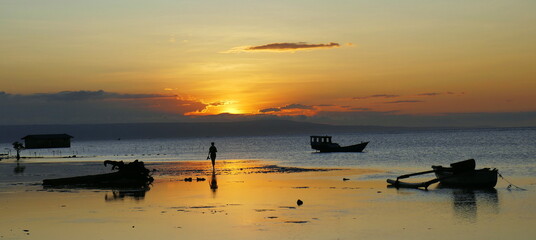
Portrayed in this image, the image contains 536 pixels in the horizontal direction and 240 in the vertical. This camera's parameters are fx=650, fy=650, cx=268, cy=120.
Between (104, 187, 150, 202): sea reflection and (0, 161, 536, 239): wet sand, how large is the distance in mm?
51

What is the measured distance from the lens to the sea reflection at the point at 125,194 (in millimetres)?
25984

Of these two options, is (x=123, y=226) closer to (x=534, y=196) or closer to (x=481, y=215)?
(x=481, y=215)

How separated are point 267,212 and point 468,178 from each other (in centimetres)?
1250

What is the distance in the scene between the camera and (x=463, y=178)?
2953cm

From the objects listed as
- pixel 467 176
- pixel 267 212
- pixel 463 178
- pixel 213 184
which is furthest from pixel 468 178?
pixel 267 212

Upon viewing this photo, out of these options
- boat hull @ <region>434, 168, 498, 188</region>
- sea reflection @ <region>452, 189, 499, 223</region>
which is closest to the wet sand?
sea reflection @ <region>452, 189, 499, 223</region>

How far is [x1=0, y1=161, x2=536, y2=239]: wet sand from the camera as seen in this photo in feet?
56.2

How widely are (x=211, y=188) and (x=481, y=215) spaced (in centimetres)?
1309

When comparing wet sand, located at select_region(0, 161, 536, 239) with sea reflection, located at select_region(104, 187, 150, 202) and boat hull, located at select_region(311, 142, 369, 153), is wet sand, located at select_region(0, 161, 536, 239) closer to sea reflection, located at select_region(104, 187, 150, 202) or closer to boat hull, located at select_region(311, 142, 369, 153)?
sea reflection, located at select_region(104, 187, 150, 202)

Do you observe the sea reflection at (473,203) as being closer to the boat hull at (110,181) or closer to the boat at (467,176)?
the boat at (467,176)

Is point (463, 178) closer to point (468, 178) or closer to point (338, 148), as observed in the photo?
point (468, 178)

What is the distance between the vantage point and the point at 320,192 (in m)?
27.2

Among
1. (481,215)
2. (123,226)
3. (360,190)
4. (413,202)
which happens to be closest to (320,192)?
(360,190)

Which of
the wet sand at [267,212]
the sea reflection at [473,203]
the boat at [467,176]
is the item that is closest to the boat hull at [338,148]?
the wet sand at [267,212]
